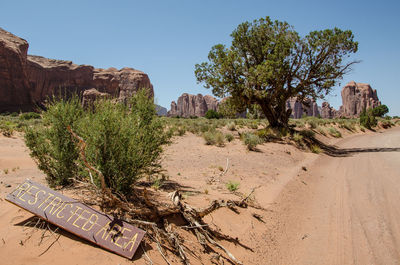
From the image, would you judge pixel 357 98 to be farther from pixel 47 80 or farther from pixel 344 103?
pixel 47 80

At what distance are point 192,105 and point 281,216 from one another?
15727cm

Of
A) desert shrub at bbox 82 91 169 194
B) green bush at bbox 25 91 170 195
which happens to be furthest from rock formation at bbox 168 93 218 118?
desert shrub at bbox 82 91 169 194

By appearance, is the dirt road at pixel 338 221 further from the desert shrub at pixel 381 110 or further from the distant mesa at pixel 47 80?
the desert shrub at pixel 381 110

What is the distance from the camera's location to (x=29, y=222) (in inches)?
142

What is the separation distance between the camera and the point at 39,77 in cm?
7044

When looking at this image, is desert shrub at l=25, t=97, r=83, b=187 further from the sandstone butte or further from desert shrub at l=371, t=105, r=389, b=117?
the sandstone butte

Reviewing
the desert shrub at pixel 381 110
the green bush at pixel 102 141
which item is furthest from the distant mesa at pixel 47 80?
the desert shrub at pixel 381 110

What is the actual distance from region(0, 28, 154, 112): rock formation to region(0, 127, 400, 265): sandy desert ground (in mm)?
33075

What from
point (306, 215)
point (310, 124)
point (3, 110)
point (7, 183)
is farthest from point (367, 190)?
point (3, 110)

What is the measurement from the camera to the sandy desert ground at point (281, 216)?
3.28 meters

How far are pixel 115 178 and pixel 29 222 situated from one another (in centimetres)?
148

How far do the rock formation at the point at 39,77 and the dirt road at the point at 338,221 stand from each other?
35884mm

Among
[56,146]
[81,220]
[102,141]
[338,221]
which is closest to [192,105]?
[56,146]

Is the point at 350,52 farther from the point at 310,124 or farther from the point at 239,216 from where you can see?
the point at 239,216
